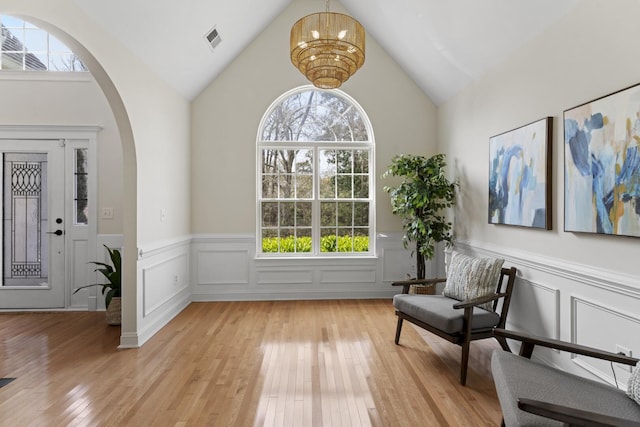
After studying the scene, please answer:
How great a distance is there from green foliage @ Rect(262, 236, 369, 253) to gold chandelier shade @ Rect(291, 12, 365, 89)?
2.54 metres

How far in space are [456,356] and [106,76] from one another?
372 centimetres

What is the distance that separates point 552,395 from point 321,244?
136 inches

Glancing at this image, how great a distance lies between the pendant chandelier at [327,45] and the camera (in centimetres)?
243

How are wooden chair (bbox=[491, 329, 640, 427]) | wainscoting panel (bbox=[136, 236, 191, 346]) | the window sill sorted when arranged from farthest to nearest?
the window sill → wainscoting panel (bbox=[136, 236, 191, 346]) → wooden chair (bbox=[491, 329, 640, 427])

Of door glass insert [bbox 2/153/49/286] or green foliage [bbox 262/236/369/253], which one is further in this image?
green foliage [bbox 262/236/369/253]

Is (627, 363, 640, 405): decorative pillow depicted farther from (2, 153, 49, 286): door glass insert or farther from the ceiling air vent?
(2, 153, 49, 286): door glass insert

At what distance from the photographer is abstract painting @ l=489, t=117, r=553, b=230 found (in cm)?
255

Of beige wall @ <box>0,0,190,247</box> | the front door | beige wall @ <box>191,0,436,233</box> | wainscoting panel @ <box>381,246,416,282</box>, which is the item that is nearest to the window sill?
the front door

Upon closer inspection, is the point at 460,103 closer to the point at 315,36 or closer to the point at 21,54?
the point at 315,36

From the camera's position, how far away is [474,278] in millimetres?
2936

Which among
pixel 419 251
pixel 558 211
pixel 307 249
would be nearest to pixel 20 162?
pixel 307 249

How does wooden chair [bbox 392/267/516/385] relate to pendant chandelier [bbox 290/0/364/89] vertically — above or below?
below

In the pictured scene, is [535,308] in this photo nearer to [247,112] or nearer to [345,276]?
[345,276]

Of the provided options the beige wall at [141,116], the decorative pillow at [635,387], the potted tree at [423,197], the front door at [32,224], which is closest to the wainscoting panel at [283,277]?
the beige wall at [141,116]
